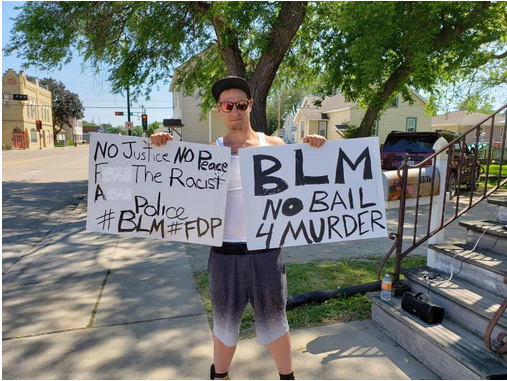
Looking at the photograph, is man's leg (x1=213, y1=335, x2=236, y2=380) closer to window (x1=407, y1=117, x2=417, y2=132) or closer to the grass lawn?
the grass lawn

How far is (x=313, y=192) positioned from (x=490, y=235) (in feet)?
7.05

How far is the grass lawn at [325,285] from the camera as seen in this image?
3381 millimetres

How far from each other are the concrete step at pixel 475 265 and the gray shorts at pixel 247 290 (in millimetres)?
1798

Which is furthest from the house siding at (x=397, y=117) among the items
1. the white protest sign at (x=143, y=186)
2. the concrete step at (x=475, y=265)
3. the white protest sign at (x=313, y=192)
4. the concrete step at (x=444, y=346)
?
the white protest sign at (x=143, y=186)

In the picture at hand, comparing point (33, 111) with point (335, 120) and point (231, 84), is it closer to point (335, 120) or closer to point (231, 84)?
point (335, 120)

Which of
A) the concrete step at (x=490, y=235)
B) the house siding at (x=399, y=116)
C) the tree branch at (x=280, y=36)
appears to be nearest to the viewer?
the concrete step at (x=490, y=235)

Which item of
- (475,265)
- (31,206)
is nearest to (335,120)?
(31,206)

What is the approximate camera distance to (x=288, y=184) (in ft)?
7.55

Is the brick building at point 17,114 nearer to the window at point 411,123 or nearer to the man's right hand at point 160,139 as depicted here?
the window at point 411,123

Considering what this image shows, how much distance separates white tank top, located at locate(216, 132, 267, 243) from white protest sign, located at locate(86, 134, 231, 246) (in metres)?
0.21

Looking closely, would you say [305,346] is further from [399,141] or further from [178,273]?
[399,141]

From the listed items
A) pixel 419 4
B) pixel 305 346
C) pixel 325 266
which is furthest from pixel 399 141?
pixel 305 346

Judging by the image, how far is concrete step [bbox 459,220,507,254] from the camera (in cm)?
333

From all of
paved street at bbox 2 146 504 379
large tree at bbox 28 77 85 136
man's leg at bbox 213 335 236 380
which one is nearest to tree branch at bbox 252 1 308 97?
paved street at bbox 2 146 504 379
